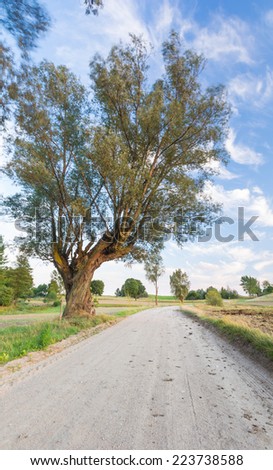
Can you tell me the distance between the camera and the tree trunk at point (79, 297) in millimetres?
16547

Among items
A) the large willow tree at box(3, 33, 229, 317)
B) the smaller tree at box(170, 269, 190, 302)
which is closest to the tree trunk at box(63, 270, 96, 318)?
the large willow tree at box(3, 33, 229, 317)

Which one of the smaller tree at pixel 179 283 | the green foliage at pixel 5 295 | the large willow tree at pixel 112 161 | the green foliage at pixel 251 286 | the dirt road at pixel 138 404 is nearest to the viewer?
the dirt road at pixel 138 404

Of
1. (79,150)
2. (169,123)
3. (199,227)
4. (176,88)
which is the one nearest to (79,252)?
A: (79,150)

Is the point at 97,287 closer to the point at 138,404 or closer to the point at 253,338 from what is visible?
the point at 253,338

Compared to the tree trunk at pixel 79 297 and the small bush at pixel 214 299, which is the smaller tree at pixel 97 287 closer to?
the small bush at pixel 214 299

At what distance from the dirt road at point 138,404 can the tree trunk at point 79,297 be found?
32.7 ft

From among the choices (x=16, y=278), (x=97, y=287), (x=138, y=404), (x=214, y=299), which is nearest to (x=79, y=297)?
(x=138, y=404)

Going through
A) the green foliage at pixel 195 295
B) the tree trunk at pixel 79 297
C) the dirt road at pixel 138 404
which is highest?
the green foliage at pixel 195 295

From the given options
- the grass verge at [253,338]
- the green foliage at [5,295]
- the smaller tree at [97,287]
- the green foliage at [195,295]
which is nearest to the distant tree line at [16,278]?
the green foliage at [5,295]

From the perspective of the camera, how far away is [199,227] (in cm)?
1769

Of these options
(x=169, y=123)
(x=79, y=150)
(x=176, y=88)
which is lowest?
(x=79, y=150)

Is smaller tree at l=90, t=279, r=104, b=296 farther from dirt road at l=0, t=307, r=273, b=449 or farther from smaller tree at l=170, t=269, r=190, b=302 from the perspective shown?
dirt road at l=0, t=307, r=273, b=449
